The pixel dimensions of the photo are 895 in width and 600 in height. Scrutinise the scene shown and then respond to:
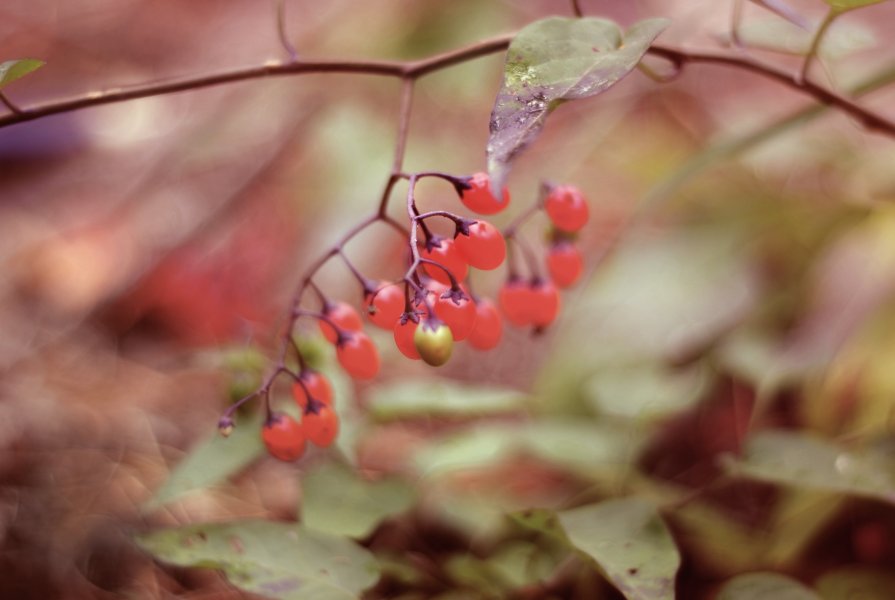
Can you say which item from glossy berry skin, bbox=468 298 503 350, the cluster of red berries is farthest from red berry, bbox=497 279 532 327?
the cluster of red berries

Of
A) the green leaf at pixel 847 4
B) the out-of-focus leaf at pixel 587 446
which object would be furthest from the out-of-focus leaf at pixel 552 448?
the green leaf at pixel 847 4

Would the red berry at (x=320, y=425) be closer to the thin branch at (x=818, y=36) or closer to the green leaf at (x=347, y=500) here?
the green leaf at (x=347, y=500)

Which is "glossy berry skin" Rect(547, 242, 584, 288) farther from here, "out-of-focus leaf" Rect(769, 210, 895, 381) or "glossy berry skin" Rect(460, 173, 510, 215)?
"out-of-focus leaf" Rect(769, 210, 895, 381)

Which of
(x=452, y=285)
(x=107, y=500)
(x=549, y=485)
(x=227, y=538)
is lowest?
(x=549, y=485)

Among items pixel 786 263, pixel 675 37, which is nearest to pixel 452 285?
pixel 786 263

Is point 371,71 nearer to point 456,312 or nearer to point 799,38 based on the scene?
point 456,312

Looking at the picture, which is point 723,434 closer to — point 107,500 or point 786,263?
point 786,263

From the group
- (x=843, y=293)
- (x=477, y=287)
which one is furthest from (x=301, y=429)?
(x=477, y=287)
